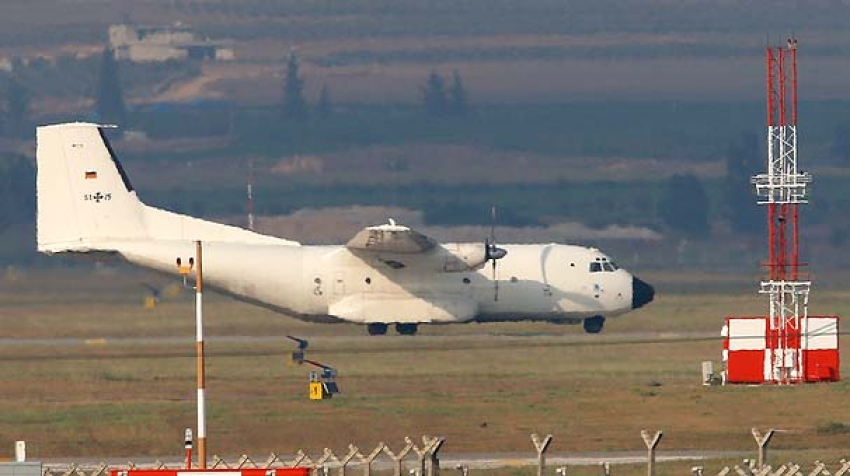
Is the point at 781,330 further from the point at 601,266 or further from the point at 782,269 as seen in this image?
the point at 601,266

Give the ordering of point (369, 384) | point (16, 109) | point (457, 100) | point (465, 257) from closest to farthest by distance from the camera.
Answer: point (369, 384), point (465, 257), point (457, 100), point (16, 109)

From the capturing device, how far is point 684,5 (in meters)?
159

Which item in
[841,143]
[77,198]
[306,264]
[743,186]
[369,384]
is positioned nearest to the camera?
[369,384]

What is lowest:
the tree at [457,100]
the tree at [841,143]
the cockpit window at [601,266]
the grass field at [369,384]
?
the grass field at [369,384]

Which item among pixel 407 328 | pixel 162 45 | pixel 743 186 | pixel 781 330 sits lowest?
pixel 781 330

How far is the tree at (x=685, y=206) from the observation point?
11138cm

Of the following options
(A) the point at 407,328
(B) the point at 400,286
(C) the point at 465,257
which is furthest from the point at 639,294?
(B) the point at 400,286

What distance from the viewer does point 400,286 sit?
6294 centimetres

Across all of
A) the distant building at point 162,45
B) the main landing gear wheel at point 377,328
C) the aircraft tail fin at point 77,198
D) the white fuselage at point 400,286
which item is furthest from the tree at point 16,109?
the white fuselage at point 400,286

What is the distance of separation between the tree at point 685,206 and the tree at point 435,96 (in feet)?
88.2

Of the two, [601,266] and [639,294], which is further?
[639,294]

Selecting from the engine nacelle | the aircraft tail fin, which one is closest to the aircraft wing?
the engine nacelle

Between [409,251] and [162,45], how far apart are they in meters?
100

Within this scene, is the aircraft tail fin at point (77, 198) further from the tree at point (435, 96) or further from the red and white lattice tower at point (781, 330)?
the tree at point (435, 96)
